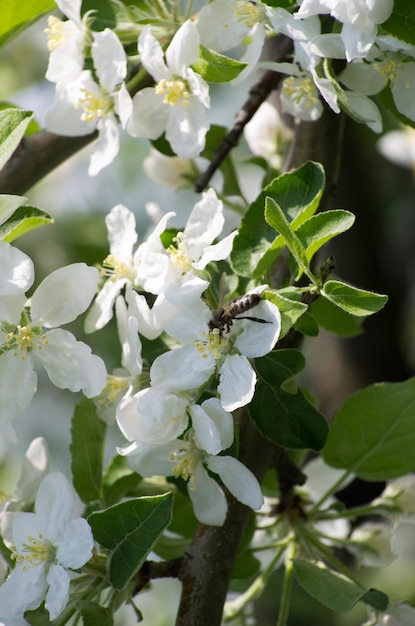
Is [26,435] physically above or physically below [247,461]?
below

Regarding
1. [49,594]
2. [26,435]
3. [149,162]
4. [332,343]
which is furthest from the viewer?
[26,435]

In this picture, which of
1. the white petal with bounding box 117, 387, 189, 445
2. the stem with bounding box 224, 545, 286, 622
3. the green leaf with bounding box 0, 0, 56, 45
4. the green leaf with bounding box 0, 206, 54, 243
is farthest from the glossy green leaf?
the green leaf with bounding box 0, 0, 56, 45

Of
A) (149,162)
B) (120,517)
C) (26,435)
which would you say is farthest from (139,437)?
(26,435)

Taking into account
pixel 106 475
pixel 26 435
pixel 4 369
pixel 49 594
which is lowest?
pixel 26 435

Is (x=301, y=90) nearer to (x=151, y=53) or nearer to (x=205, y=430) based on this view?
(x=151, y=53)

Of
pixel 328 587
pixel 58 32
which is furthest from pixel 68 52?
pixel 328 587

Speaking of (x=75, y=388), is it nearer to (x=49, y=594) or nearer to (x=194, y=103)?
(x=49, y=594)

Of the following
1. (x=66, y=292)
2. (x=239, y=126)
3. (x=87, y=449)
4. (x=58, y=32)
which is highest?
(x=58, y=32)
